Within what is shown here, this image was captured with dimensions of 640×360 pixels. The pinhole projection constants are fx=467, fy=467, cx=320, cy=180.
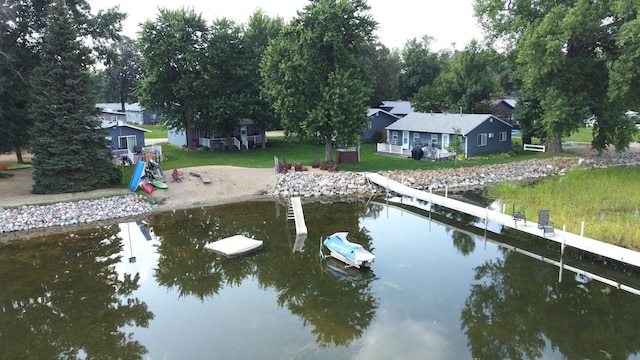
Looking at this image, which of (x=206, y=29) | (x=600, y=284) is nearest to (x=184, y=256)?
(x=600, y=284)

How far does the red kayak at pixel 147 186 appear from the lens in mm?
26369

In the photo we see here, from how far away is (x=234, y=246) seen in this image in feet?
60.6

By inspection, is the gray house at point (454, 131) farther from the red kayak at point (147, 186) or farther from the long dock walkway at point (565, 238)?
the red kayak at point (147, 186)

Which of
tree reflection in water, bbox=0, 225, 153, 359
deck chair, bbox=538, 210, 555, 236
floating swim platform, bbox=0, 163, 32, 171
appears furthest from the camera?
floating swim platform, bbox=0, 163, 32, 171

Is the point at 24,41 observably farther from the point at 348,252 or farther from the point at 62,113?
the point at 348,252

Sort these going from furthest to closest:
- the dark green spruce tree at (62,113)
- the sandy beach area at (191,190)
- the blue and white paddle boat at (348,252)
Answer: the sandy beach area at (191,190)
the dark green spruce tree at (62,113)
the blue and white paddle boat at (348,252)

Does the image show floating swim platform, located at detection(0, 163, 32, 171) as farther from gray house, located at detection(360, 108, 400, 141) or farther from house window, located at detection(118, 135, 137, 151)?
gray house, located at detection(360, 108, 400, 141)

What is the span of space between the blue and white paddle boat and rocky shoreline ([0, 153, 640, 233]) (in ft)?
35.0

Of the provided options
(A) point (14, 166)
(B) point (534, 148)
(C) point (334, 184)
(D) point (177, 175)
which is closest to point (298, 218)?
(C) point (334, 184)

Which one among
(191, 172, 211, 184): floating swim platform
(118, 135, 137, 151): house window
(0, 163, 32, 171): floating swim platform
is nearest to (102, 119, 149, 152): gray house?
(118, 135, 137, 151): house window

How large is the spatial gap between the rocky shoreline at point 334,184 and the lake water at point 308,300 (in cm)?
218

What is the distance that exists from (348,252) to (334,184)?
12.7 m

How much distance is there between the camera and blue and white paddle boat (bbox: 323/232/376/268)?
1642 centimetres

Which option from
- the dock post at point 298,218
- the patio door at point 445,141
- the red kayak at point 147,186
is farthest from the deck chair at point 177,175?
the patio door at point 445,141
